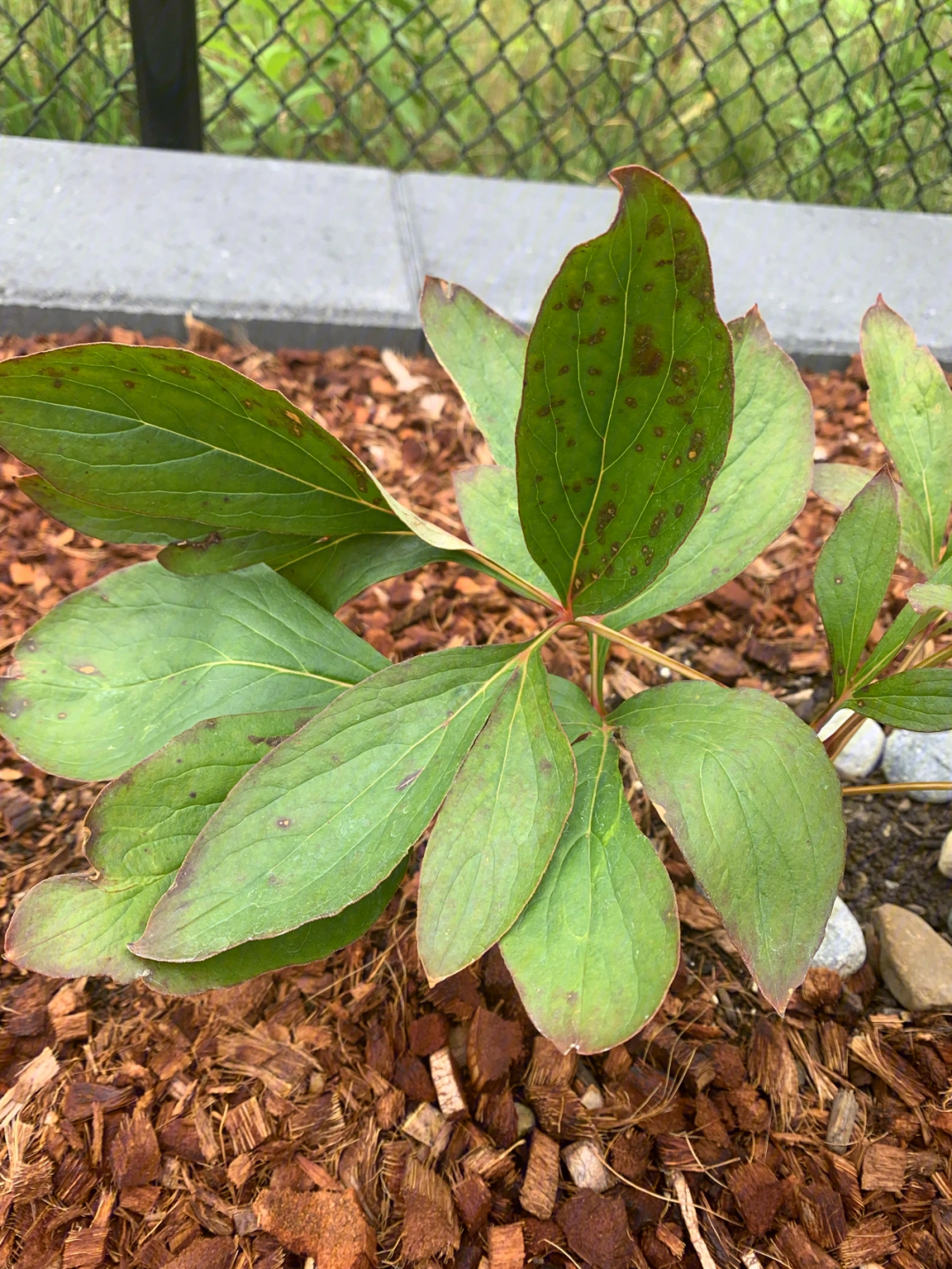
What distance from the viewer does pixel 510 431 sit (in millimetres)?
964

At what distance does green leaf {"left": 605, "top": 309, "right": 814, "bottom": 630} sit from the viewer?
2.87 ft

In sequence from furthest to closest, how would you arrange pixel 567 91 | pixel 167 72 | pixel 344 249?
1. pixel 567 91
2. pixel 167 72
3. pixel 344 249

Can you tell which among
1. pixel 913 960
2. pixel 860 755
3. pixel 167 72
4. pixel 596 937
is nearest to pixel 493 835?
pixel 596 937

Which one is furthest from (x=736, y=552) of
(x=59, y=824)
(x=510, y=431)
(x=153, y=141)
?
(x=153, y=141)

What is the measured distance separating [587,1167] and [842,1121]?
10.0 inches

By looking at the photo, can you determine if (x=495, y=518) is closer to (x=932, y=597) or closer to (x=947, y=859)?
(x=932, y=597)

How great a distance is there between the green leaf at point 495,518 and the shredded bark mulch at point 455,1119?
38 cm

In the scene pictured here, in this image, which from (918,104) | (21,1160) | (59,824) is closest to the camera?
(21,1160)

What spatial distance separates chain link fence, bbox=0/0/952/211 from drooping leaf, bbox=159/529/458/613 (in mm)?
2054

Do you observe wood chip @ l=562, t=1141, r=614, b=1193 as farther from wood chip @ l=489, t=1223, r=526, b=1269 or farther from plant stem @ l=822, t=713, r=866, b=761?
plant stem @ l=822, t=713, r=866, b=761

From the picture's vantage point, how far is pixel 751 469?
0.89 m

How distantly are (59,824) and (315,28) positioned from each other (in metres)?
2.78

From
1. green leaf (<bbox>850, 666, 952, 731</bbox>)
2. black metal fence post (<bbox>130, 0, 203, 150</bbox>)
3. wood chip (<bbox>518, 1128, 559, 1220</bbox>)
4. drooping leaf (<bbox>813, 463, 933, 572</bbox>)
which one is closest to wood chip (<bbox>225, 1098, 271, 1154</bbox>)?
wood chip (<bbox>518, 1128, 559, 1220</bbox>)

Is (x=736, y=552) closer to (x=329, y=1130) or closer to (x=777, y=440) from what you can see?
(x=777, y=440)
